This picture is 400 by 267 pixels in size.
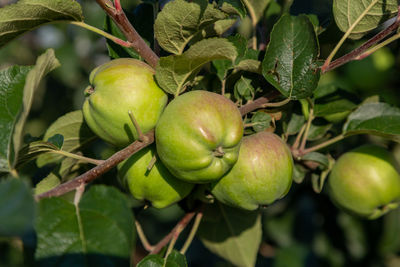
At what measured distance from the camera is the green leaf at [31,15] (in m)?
0.97

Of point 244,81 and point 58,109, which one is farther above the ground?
point 244,81

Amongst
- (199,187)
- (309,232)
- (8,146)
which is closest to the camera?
(8,146)

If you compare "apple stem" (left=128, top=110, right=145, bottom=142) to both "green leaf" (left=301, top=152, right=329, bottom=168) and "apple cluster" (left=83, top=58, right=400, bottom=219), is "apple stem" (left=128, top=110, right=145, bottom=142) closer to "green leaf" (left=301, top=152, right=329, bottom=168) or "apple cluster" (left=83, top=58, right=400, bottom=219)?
"apple cluster" (left=83, top=58, right=400, bottom=219)

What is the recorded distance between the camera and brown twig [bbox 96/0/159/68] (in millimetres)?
1028

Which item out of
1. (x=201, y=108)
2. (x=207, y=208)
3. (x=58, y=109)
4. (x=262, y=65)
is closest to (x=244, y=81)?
(x=262, y=65)

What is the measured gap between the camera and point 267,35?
4.94 feet

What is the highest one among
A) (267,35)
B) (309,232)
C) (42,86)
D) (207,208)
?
(267,35)

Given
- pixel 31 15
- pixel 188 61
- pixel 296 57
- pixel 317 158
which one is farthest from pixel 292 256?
pixel 31 15

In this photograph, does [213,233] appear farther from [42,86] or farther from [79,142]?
[42,86]

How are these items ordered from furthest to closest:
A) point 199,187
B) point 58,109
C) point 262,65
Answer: point 58,109 → point 199,187 → point 262,65

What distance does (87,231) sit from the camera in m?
0.88

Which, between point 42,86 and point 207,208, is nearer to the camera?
point 207,208

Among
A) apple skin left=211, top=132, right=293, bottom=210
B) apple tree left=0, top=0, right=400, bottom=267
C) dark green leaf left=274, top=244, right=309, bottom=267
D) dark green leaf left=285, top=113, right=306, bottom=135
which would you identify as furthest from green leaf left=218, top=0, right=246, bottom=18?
dark green leaf left=274, top=244, right=309, bottom=267

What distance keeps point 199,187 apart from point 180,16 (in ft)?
1.68
